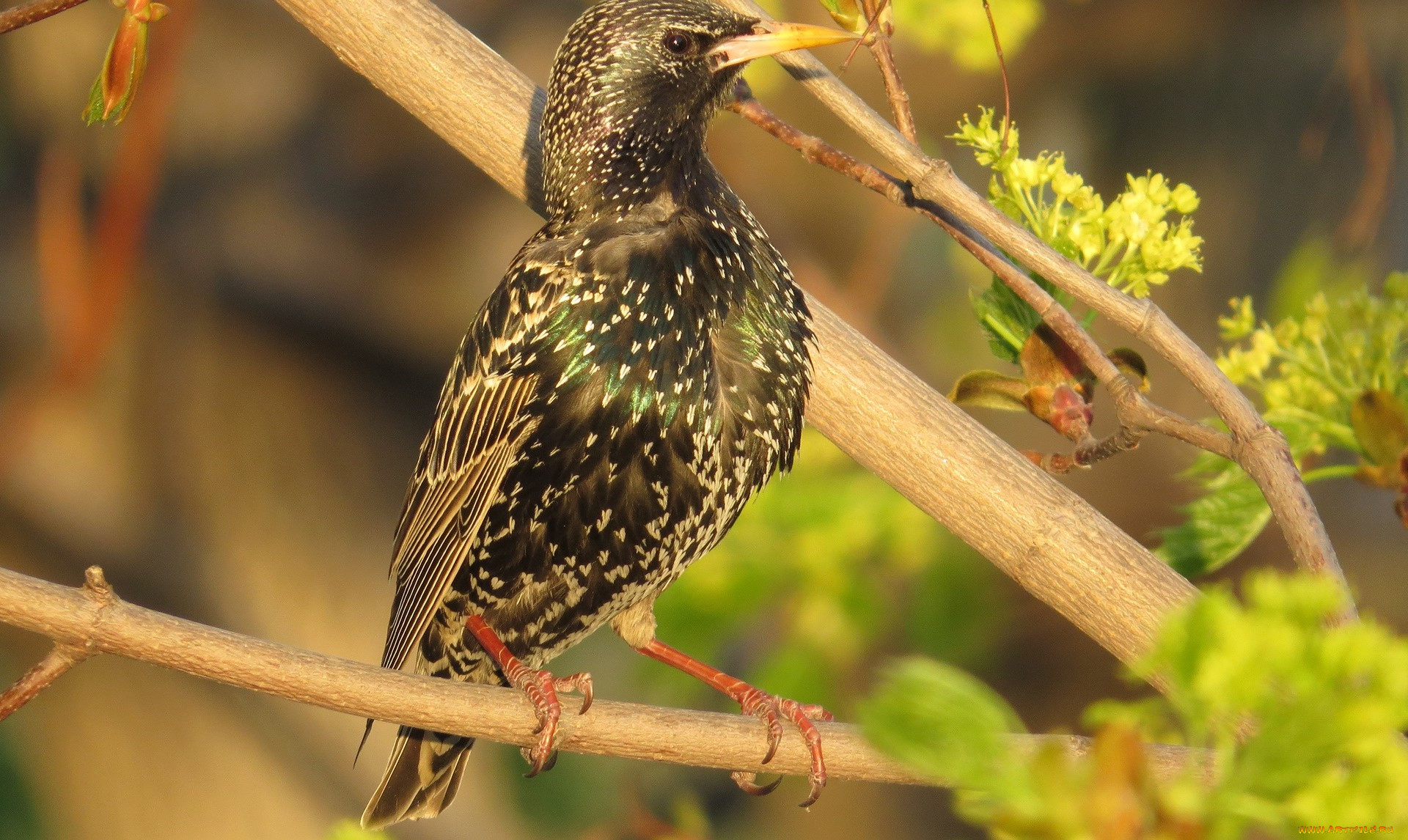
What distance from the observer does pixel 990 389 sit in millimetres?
2158

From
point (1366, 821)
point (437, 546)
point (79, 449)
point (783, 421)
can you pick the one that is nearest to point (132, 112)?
point (79, 449)

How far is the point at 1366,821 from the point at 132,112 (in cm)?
450

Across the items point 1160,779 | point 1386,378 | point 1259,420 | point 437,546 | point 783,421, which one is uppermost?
point 1386,378

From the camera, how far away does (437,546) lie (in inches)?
110

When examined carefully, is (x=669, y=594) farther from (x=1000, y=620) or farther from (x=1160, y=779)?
(x=1160, y=779)

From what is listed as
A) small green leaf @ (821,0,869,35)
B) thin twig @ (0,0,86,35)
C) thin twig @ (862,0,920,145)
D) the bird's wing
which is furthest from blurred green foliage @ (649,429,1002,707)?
thin twig @ (0,0,86,35)

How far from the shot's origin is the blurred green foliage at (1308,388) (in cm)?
218

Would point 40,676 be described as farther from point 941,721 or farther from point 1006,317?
point 1006,317

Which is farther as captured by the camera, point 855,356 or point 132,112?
point 132,112

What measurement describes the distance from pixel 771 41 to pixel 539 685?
1.18 metres

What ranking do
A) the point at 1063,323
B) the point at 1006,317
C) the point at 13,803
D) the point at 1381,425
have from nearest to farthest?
the point at 1063,323
the point at 1381,425
the point at 1006,317
the point at 13,803

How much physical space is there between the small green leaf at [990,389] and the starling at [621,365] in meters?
0.35

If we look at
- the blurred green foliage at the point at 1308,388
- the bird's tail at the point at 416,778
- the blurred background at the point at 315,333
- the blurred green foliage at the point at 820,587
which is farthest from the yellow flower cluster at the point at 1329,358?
the blurred background at the point at 315,333

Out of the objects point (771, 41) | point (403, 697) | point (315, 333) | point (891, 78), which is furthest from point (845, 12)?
point (315, 333)
